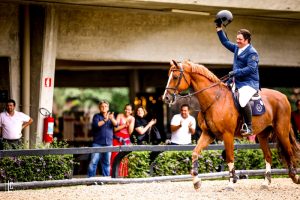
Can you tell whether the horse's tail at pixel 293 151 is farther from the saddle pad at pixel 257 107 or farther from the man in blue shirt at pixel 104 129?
the man in blue shirt at pixel 104 129

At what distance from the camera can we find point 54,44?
19.9 m

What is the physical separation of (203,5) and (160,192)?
7.49 metres

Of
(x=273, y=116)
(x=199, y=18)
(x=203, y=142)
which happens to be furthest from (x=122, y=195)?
(x=199, y=18)

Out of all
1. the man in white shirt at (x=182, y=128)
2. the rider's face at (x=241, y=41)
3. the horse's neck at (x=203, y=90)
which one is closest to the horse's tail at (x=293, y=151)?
the horse's neck at (x=203, y=90)

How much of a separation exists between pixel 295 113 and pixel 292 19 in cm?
376

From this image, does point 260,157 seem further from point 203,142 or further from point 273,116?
point 203,142

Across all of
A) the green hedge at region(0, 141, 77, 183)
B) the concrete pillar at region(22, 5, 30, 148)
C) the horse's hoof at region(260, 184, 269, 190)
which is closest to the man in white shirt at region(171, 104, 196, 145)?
the green hedge at region(0, 141, 77, 183)

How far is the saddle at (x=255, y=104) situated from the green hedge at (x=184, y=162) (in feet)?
12.1

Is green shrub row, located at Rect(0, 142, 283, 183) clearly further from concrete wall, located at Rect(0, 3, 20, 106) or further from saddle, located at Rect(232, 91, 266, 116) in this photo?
saddle, located at Rect(232, 91, 266, 116)

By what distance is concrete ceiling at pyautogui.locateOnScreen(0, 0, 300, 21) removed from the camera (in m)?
18.9

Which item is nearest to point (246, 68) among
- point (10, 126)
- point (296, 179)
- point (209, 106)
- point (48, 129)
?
point (209, 106)

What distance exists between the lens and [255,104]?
14.0 m

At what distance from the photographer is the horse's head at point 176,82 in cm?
1317

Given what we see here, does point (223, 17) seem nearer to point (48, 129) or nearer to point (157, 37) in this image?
point (48, 129)
